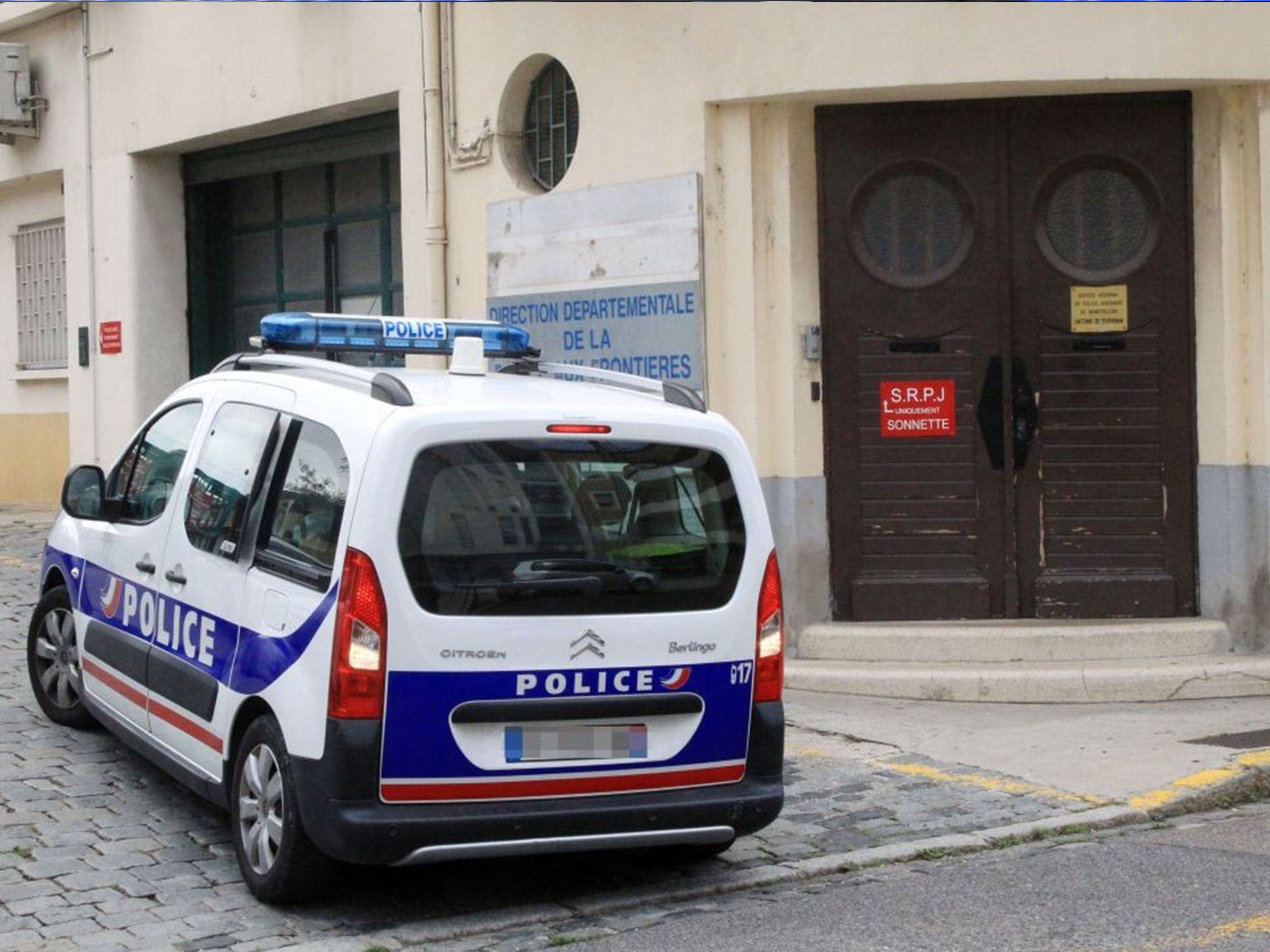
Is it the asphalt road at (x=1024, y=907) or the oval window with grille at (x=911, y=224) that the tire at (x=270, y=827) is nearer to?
the asphalt road at (x=1024, y=907)

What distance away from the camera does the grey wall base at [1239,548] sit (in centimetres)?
1013

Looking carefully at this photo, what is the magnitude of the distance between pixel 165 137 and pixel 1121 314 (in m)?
8.62

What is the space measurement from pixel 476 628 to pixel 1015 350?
551 centimetres

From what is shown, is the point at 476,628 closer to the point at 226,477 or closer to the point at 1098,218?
the point at 226,477

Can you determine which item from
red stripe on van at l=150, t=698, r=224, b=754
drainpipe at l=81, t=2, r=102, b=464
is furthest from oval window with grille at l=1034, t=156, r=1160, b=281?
drainpipe at l=81, t=2, r=102, b=464

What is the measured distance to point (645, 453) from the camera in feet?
19.8

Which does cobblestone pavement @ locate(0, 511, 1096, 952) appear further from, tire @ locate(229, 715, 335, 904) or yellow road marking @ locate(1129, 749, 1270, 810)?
yellow road marking @ locate(1129, 749, 1270, 810)

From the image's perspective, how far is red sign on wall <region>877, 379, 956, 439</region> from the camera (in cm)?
1041

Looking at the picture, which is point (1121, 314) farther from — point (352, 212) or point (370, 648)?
point (352, 212)

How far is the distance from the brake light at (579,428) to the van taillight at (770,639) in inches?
29.6

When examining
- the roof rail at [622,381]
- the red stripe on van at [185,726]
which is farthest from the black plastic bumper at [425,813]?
the roof rail at [622,381]

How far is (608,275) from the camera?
11.0 meters

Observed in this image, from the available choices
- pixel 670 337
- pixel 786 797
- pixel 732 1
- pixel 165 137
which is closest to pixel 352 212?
pixel 165 137

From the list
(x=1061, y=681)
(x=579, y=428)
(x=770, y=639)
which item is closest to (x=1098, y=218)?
(x=1061, y=681)
